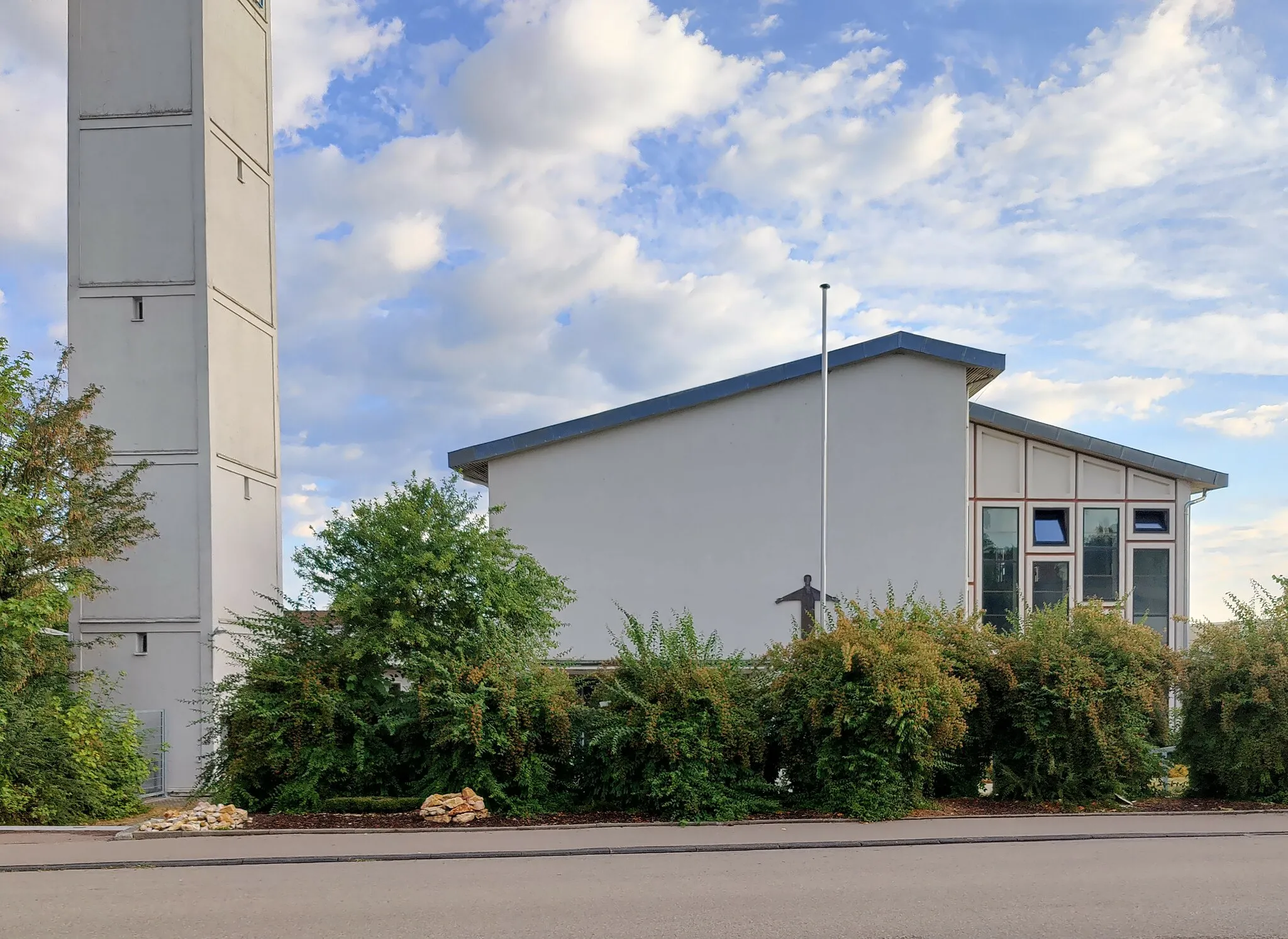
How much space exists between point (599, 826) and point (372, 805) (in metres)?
3.01

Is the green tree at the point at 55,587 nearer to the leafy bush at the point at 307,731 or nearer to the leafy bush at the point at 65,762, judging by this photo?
the leafy bush at the point at 65,762

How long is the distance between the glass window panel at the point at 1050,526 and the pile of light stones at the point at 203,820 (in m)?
26.1

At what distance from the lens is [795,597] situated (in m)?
29.7

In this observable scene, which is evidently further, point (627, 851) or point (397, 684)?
point (397, 684)

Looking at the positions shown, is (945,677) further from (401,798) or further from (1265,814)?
(401,798)

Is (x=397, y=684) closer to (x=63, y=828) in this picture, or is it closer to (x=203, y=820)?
(x=203, y=820)

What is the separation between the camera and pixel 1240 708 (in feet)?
49.4

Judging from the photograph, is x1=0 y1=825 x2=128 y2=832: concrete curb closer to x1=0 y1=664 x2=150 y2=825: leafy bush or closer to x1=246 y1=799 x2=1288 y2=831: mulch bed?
x1=0 y1=664 x2=150 y2=825: leafy bush

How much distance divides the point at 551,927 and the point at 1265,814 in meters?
10.5

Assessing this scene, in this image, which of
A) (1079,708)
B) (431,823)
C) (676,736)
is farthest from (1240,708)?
(431,823)

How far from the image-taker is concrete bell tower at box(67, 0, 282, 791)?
22.4 m

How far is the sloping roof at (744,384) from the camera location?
29625 mm

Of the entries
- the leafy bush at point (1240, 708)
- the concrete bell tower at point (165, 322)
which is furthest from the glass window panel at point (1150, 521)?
the concrete bell tower at point (165, 322)

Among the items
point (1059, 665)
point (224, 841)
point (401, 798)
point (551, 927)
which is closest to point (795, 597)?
point (1059, 665)
